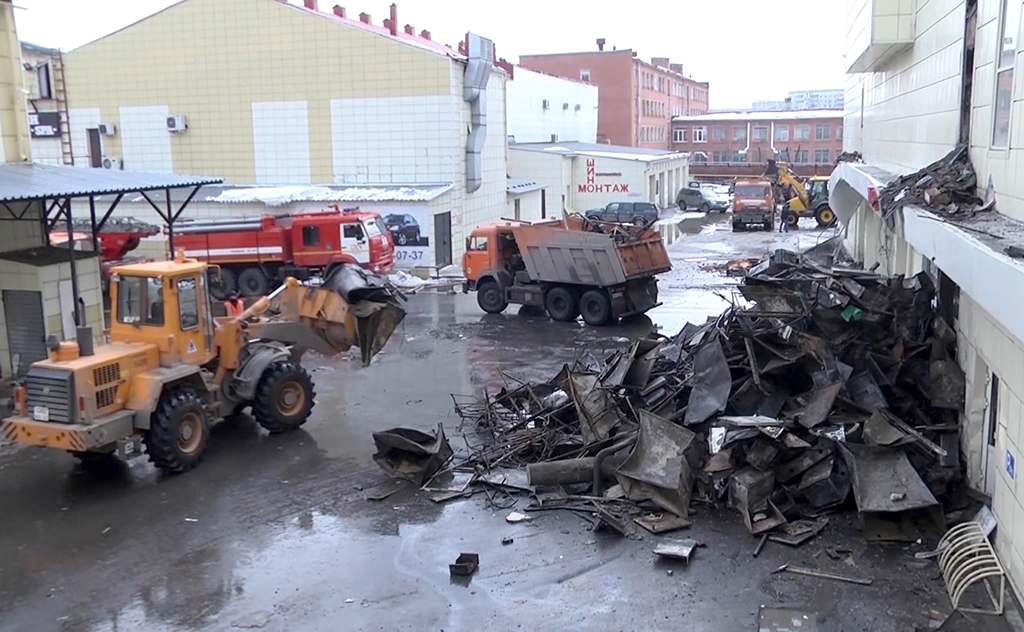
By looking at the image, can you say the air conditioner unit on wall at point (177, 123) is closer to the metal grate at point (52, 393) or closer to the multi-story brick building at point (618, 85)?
the metal grate at point (52, 393)

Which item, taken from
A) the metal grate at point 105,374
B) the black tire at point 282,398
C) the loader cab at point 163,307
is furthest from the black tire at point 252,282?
the metal grate at point 105,374

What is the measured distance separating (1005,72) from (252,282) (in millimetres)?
21001

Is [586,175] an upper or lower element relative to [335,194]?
upper

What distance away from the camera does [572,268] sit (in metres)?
21.2

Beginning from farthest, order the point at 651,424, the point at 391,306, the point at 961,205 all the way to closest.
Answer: the point at 391,306, the point at 651,424, the point at 961,205

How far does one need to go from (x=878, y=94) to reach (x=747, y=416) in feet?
38.0

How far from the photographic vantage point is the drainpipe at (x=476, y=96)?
31.1 m

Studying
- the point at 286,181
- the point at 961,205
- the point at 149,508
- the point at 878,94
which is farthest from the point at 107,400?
the point at 286,181

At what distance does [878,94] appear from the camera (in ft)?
63.1

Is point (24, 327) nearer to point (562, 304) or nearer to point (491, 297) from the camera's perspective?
point (491, 297)

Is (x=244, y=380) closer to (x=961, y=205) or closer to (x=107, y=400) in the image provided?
(x=107, y=400)

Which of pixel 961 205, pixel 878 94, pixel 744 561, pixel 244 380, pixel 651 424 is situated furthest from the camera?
pixel 878 94

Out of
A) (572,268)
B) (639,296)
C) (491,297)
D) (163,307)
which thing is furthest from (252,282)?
(163,307)

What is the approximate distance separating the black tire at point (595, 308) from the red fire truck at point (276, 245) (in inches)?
277
